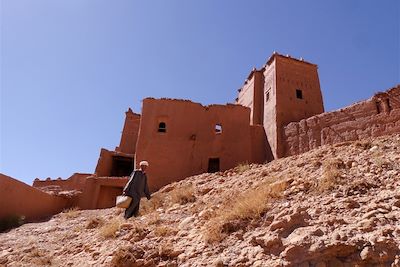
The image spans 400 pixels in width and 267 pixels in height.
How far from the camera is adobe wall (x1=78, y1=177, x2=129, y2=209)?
48.8ft

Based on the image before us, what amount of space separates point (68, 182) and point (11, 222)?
883 centimetres

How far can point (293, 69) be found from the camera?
18938 mm

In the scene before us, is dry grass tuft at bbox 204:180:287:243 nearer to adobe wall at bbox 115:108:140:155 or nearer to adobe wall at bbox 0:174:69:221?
adobe wall at bbox 0:174:69:221

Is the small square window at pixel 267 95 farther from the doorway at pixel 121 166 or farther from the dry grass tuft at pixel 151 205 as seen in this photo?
the dry grass tuft at pixel 151 205

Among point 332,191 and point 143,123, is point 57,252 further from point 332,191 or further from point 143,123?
point 143,123

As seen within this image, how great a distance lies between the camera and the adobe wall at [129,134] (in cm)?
2105

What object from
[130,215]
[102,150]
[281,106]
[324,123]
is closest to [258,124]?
[281,106]

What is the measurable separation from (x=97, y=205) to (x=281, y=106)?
9585 mm

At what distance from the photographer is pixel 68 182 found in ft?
64.5

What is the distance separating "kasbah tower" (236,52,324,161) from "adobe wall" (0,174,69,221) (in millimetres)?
9502

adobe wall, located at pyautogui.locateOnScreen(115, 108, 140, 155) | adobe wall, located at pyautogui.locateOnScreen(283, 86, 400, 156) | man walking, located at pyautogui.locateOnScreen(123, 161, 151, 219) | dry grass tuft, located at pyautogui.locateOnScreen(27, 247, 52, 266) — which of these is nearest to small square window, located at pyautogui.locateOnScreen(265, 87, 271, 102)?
adobe wall, located at pyautogui.locateOnScreen(283, 86, 400, 156)

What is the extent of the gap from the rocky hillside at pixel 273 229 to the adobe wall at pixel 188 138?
23.5 ft

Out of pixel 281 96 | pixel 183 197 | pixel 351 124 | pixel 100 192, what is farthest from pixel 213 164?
pixel 183 197

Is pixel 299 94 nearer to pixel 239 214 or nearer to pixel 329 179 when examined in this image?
pixel 329 179
